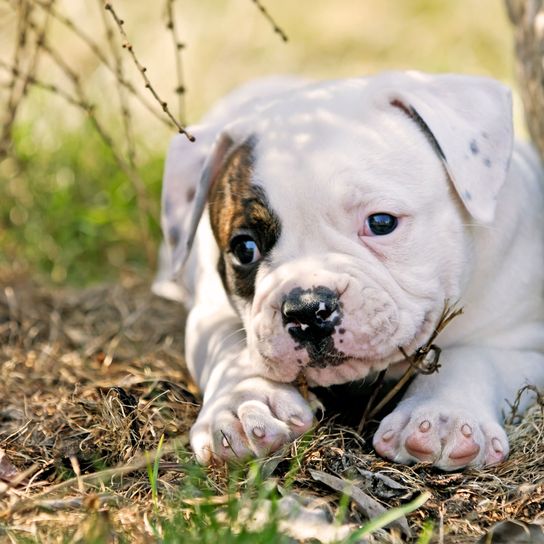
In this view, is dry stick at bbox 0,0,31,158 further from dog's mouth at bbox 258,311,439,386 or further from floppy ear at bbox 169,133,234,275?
dog's mouth at bbox 258,311,439,386

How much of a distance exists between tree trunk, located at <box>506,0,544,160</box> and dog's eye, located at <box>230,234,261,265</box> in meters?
1.94

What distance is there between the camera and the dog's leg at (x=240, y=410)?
11.8 feet

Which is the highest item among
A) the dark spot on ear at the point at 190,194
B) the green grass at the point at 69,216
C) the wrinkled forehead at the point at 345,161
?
the wrinkled forehead at the point at 345,161

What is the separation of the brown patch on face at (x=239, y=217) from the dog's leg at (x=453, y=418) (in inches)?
29.7

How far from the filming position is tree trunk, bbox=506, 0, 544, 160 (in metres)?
5.07

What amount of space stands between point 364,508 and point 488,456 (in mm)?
596

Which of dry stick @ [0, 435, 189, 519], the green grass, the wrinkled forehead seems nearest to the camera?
dry stick @ [0, 435, 189, 519]

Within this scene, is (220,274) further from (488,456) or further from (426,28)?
(426,28)

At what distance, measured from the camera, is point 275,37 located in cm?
988

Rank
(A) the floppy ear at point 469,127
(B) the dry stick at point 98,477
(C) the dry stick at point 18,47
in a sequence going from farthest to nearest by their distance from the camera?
(C) the dry stick at point 18,47
(A) the floppy ear at point 469,127
(B) the dry stick at point 98,477

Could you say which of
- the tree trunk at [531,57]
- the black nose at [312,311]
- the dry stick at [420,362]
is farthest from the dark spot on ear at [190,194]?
the tree trunk at [531,57]

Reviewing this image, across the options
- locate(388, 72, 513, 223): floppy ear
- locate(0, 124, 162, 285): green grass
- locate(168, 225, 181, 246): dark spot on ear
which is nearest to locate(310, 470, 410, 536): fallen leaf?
locate(388, 72, 513, 223): floppy ear

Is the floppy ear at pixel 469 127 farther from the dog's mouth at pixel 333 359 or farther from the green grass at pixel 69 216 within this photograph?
the green grass at pixel 69 216

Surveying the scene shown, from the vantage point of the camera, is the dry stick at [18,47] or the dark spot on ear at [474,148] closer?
the dark spot on ear at [474,148]
